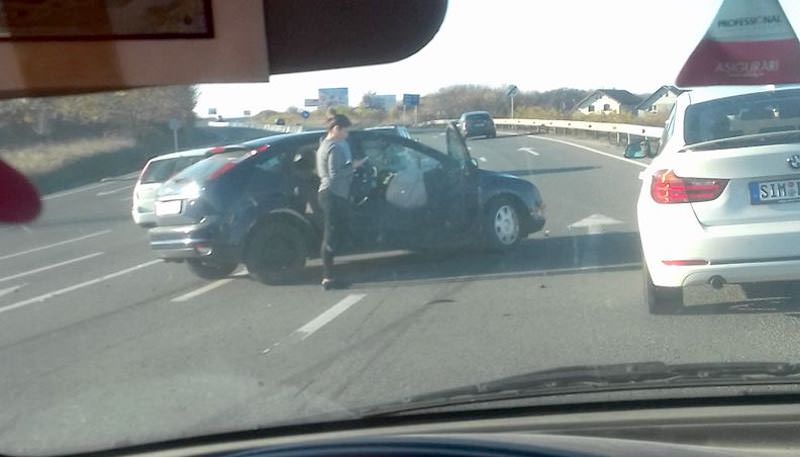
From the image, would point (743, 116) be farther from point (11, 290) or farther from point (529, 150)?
point (11, 290)

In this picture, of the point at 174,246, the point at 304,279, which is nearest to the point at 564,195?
the point at 304,279

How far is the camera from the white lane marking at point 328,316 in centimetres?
571

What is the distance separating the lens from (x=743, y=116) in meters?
6.06

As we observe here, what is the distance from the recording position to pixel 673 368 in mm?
4715

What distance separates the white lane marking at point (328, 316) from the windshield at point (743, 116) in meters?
2.17

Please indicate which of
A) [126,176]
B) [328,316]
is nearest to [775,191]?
[328,316]

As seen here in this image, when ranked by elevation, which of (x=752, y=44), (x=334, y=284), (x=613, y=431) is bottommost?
(x=613, y=431)

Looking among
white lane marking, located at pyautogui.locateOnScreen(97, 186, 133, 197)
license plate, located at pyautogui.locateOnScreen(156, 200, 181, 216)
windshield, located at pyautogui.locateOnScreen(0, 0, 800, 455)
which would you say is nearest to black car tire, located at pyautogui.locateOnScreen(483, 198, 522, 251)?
windshield, located at pyautogui.locateOnScreen(0, 0, 800, 455)

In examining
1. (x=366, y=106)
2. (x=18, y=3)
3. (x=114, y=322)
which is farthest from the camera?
(x=114, y=322)

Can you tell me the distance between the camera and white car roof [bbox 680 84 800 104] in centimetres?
532

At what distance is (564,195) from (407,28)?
5.78m

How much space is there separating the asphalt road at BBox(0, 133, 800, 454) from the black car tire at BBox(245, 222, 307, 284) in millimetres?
92

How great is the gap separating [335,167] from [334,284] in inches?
38.6

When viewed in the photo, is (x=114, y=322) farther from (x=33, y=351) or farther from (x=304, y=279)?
(x=304, y=279)
